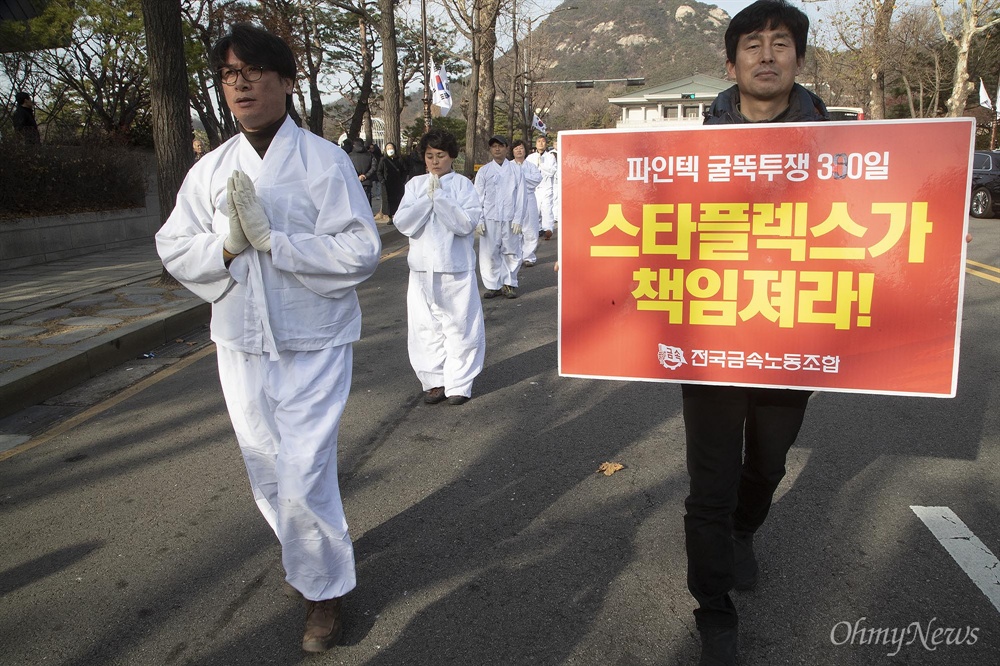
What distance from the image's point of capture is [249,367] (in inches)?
107

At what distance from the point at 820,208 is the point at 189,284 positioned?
1980mm

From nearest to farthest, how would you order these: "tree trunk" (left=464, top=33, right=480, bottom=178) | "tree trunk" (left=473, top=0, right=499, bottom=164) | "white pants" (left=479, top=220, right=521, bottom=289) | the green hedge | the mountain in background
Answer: "white pants" (left=479, top=220, right=521, bottom=289)
the green hedge
"tree trunk" (left=473, top=0, right=499, bottom=164)
"tree trunk" (left=464, top=33, right=480, bottom=178)
the mountain in background

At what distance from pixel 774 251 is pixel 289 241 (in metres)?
1.46

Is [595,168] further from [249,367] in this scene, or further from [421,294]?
[421,294]

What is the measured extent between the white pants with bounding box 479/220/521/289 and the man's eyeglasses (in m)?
6.00

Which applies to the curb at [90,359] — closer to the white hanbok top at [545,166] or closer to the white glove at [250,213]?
the white glove at [250,213]

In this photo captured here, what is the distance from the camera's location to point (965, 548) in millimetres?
3184

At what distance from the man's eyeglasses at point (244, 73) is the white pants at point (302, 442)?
0.86 metres

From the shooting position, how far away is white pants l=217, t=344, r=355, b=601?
265 centimetres

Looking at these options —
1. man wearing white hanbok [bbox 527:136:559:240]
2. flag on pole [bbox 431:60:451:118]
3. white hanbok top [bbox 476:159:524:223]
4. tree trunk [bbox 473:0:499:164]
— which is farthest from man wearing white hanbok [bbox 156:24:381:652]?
tree trunk [bbox 473:0:499:164]

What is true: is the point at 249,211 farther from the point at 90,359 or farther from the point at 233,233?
the point at 90,359

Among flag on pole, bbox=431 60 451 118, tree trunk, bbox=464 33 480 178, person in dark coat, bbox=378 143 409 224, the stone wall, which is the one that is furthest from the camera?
tree trunk, bbox=464 33 480 178

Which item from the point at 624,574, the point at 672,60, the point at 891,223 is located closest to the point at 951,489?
the point at 624,574

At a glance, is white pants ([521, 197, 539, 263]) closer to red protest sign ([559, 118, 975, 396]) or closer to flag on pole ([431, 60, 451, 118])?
flag on pole ([431, 60, 451, 118])
